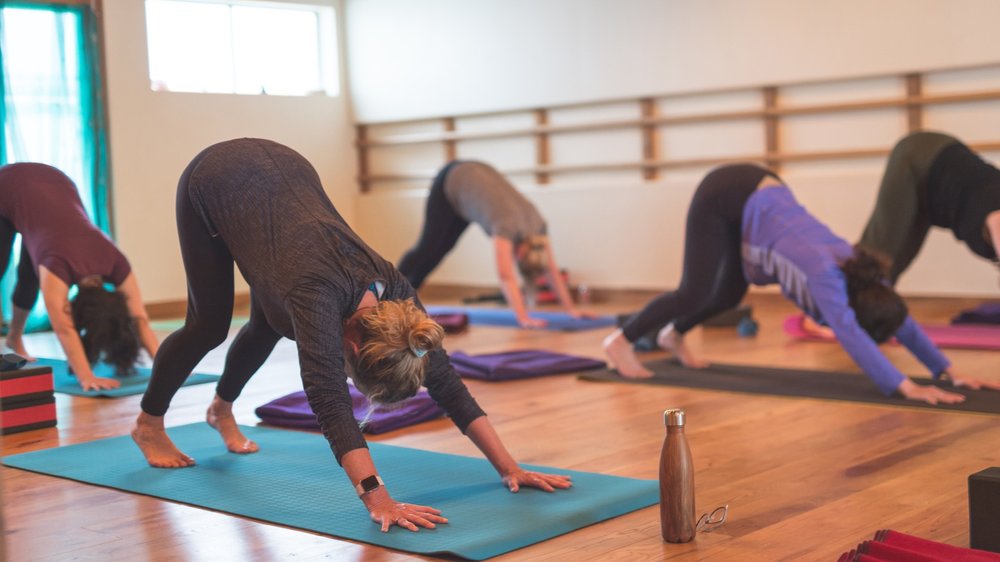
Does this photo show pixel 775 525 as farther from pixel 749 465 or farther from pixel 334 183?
pixel 334 183

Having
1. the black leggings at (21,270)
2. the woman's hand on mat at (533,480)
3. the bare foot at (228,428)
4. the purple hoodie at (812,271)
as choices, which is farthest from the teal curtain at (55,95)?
the woman's hand on mat at (533,480)

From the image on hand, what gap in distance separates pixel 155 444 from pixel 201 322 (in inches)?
18.3

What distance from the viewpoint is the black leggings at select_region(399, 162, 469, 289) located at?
20.0 feet

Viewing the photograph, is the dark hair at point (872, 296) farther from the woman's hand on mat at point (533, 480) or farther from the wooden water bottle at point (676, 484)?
the wooden water bottle at point (676, 484)

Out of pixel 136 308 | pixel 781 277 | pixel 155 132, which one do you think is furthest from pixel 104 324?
pixel 781 277

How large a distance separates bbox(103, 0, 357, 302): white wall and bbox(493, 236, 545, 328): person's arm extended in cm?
115

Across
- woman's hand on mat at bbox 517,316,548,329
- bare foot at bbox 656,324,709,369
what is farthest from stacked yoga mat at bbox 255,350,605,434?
woman's hand on mat at bbox 517,316,548,329

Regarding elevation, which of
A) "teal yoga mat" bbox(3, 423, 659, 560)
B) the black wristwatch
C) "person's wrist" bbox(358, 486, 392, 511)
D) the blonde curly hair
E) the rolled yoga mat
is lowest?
the rolled yoga mat

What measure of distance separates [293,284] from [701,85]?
16.9 feet

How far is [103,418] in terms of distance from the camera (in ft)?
12.9

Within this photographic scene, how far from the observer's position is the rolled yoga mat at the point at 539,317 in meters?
6.20

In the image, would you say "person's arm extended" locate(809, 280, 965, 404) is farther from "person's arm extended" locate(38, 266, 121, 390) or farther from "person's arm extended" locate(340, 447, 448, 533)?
"person's arm extended" locate(38, 266, 121, 390)

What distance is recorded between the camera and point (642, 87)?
24.1 ft

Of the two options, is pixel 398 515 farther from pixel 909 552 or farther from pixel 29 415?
pixel 29 415
